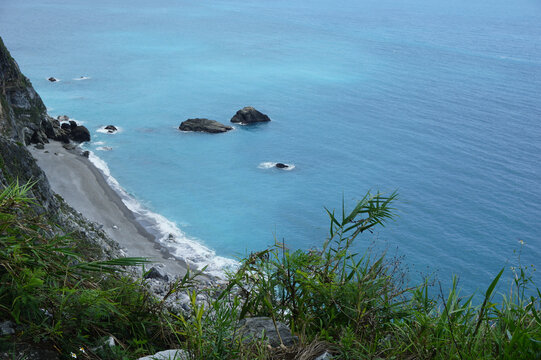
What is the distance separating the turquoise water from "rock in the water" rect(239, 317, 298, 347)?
67.2ft

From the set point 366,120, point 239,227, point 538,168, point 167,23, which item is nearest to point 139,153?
point 239,227

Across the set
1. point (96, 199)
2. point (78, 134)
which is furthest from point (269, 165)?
point (78, 134)

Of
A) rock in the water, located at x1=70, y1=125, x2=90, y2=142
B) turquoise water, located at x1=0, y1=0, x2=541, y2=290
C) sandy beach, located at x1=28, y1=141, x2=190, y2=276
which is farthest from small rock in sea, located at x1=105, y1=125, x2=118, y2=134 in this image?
sandy beach, located at x1=28, y1=141, x2=190, y2=276

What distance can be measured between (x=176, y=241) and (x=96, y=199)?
866cm

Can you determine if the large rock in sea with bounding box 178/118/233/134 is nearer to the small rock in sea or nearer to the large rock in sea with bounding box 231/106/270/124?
the large rock in sea with bounding box 231/106/270/124

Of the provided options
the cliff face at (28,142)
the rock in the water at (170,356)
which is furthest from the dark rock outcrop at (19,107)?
the rock in the water at (170,356)

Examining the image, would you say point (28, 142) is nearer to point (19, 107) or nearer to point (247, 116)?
point (19, 107)

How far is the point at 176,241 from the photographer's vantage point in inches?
1521

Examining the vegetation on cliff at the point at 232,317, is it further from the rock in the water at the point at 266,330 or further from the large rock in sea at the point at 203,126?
the large rock in sea at the point at 203,126

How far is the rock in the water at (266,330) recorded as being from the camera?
4848mm

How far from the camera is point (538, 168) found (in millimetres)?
53750

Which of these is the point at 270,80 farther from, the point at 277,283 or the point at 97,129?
the point at 277,283

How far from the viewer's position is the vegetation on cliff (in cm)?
436

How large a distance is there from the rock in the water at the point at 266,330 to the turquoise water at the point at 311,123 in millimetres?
20468
